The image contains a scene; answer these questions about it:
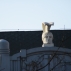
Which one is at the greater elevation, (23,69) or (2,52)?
(2,52)

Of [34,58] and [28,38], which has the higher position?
[28,38]

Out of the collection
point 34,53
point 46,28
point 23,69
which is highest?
point 46,28

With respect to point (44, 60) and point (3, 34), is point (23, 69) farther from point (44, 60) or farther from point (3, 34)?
point (3, 34)

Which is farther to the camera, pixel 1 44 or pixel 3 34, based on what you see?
pixel 3 34

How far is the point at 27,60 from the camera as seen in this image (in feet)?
45.3

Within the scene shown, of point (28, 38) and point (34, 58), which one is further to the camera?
point (28, 38)

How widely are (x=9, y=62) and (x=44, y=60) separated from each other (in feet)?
6.63

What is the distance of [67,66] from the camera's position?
1388cm

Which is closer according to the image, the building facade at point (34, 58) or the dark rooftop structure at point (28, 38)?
the building facade at point (34, 58)

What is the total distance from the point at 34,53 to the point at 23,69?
1.11 meters

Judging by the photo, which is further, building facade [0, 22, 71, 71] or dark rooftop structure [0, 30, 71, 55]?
dark rooftop structure [0, 30, 71, 55]

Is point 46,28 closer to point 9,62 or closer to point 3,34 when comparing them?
point 9,62

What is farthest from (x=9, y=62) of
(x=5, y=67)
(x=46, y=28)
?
(x=46, y=28)

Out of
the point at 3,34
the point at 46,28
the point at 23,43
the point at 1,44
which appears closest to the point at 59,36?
the point at 23,43
